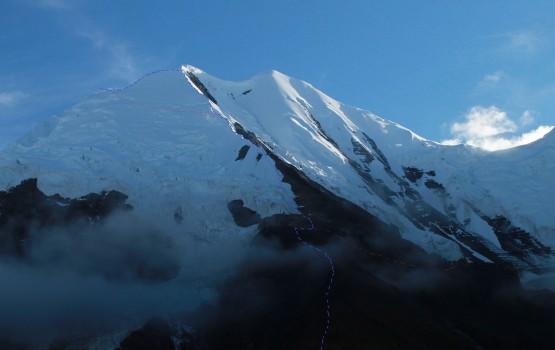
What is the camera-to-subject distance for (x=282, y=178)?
164 metres

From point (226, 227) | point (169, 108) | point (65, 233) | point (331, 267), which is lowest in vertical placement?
point (65, 233)

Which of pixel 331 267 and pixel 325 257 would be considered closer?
pixel 331 267

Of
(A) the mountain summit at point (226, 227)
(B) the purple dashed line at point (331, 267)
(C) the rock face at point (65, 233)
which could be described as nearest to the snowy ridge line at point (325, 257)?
(B) the purple dashed line at point (331, 267)

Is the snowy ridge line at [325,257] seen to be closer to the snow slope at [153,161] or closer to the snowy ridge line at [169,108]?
the snow slope at [153,161]

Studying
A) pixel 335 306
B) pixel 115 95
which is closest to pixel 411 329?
pixel 335 306

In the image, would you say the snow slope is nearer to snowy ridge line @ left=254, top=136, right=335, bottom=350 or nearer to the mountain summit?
the mountain summit

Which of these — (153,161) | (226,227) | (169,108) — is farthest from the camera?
(169,108)

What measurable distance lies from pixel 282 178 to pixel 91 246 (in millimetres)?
48864

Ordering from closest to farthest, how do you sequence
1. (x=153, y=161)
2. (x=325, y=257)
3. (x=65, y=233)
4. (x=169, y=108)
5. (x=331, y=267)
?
1. (x=65, y=233)
2. (x=331, y=267)
3. (x=325, y=257)
4. (x=153, y=161)
5. (x=169, y=108)

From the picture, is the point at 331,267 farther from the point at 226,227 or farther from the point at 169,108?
the point at 169,108

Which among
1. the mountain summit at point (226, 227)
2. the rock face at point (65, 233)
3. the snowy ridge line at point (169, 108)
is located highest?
the snowy ridge line at point (169, 108)

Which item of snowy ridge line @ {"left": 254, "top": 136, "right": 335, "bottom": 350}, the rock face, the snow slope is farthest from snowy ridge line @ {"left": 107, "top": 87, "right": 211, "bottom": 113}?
the rock face

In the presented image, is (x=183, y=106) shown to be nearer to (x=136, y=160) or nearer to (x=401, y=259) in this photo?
(x=136, y=160)

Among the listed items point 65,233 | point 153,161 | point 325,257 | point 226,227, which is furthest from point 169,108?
point 325,257
